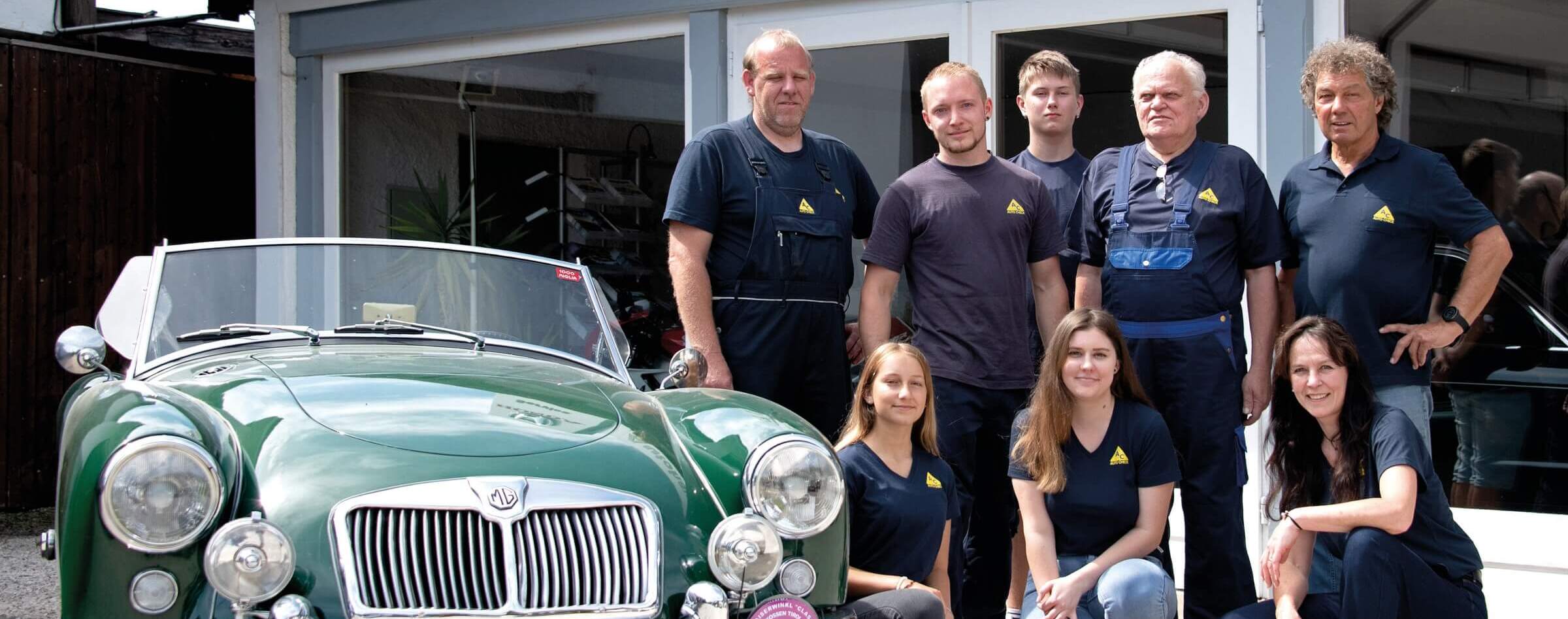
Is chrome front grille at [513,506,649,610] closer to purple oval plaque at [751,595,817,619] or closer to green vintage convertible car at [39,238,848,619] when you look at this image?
green vintage convertible car at [39,238,848,619]

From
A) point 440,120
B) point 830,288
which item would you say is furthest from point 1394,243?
point 440,120

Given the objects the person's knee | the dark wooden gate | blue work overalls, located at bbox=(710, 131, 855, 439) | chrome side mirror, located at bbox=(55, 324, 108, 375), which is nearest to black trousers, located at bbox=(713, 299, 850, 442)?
blue work overalls, located at bbox=(710, 131, 855, 439)

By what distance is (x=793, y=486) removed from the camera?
3.35m

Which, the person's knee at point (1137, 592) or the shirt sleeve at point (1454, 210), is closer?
the person's knee at point (1137, 592)

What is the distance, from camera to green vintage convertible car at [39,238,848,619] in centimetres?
287

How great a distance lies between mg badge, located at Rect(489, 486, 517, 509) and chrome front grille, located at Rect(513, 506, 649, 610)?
0.16 feet

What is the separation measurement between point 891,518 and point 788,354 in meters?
0.97

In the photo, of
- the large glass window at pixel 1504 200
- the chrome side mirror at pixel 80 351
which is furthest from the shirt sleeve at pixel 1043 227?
the chrome side mirror at pixel 80 351

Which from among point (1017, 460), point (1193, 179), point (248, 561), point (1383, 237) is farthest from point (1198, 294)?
point (248, 561)

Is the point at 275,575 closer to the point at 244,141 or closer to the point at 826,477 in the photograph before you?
the point at 826,477

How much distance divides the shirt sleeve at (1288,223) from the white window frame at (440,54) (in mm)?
3561

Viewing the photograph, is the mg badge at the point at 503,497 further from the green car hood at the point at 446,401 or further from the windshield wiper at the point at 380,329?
the windshield wiper at the point at 380,329

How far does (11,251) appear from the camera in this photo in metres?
8.38

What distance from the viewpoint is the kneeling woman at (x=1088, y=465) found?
4070mm
